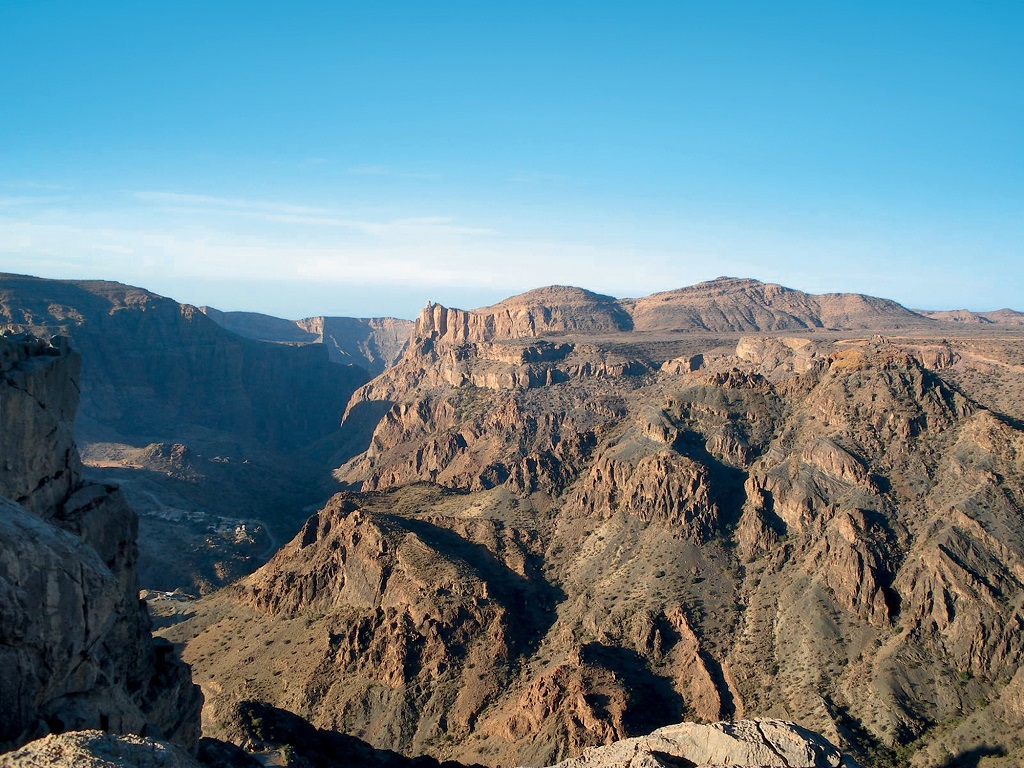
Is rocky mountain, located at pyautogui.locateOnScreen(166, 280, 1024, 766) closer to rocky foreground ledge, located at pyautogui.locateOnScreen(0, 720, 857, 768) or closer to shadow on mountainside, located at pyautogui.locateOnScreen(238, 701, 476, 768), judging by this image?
shadow on mountainside, located at pyautogui.locateOnScreen(238, 701, 476, 768)

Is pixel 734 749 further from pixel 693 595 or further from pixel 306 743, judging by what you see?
pixel 693 595

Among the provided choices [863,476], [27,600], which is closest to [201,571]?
[863,476]

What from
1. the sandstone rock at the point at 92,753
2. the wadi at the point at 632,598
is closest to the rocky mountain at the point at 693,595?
the wadi at the point at 632,598

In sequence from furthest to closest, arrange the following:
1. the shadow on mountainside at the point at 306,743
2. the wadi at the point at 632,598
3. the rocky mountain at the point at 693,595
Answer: the rocky mountain at the point at 693,595
the shadow on mountainside at the point at 306,743
the wadi at the point at 632,598

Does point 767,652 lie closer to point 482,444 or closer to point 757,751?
point 757,751

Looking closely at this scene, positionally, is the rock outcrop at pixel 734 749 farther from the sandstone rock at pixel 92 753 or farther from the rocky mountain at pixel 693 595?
the rocky mountain at pixel 693 595
